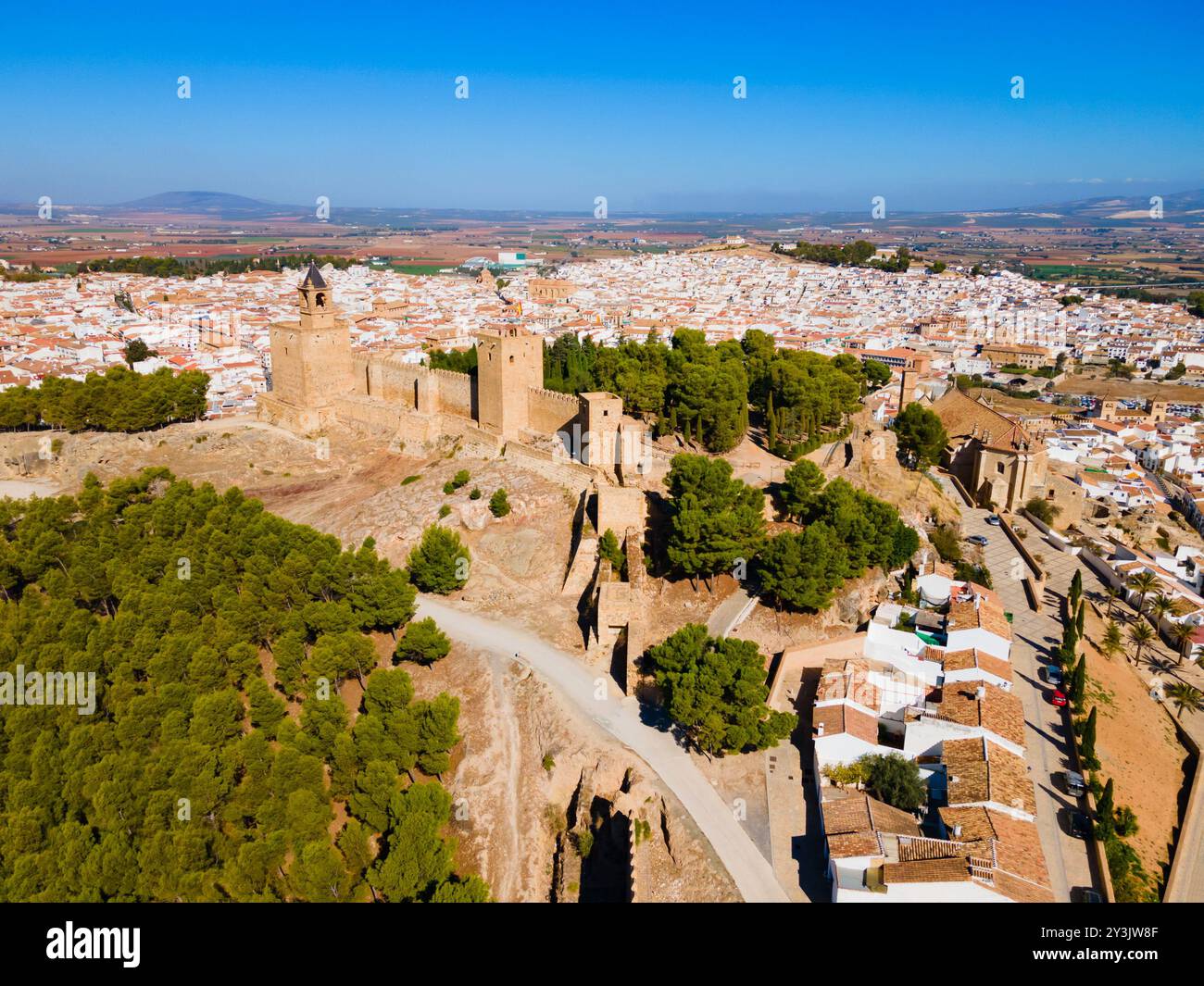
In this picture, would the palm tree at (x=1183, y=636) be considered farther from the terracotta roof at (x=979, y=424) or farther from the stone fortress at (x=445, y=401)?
the stone fortress at (x=445, y=401)

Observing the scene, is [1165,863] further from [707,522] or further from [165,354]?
[165,354]

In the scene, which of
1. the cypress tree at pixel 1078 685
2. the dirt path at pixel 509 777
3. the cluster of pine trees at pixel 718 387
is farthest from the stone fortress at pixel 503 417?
the cypress tree at pixel 1078 685

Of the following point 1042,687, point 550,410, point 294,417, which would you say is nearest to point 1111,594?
point 1042,687

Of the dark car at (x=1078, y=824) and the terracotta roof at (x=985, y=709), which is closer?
the dark car at (x=1078, y=824)

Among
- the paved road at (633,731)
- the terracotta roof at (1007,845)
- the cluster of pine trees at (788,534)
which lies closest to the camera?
the terracotta roof at (1007,845)

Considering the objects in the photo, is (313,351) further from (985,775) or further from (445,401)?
(985,775)
